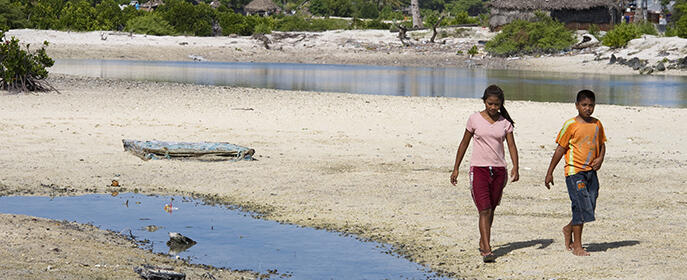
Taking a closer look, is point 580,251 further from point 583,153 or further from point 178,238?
point 178,238

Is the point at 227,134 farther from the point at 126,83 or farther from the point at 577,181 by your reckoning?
the point at 126,83

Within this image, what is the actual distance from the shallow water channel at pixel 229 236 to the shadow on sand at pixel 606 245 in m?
1.59

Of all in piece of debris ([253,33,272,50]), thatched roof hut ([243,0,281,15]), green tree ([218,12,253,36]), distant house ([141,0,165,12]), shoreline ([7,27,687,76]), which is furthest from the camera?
thatched roof hut ([243,0,281,15])

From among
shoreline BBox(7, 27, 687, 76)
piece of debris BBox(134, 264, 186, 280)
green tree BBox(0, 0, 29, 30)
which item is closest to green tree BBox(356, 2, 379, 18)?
shoreline BBox(7, 27, 687, 76)

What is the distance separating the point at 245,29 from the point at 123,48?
15.4 metres

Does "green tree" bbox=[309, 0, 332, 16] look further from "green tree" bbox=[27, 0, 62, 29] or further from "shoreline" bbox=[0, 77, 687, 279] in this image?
"shoreline" bbox=[0, 77, 687, 279]

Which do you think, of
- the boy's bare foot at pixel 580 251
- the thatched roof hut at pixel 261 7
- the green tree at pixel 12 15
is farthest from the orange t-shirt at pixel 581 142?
the thatched roof hut at pixel 261 7

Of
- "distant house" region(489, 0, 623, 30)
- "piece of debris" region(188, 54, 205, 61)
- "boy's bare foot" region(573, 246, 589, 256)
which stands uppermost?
"distant house" region(489, 0, 623, 30)

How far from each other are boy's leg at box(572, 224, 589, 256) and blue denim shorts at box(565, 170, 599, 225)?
3.1 inches

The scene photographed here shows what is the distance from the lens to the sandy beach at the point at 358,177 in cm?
759

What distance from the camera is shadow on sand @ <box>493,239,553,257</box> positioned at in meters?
8.02

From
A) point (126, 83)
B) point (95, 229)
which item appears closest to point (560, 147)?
point (95, 229)

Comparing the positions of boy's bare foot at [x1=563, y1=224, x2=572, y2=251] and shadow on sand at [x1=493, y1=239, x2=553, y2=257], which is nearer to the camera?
boy's bare foot at [x1=563, y1=224, x2=572, y2=251]

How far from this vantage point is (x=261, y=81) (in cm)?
3669
